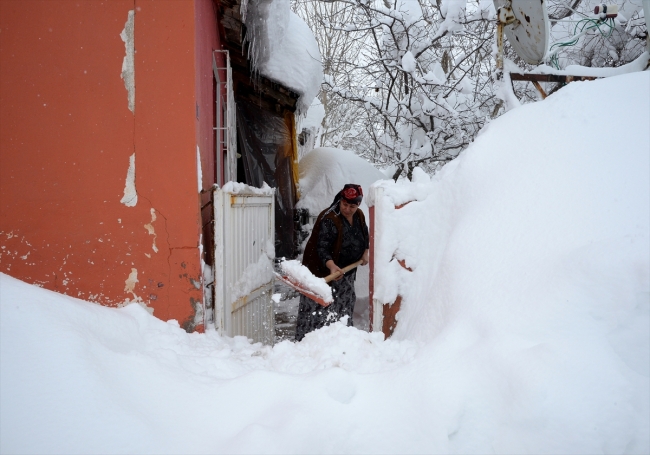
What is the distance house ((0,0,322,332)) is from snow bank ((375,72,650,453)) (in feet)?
4.61

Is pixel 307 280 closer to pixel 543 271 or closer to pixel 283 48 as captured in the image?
pixel 543 271

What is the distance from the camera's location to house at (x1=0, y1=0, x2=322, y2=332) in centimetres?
277

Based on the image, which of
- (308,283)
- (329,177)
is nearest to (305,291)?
(308,283)

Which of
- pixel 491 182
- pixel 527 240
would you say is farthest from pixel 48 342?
pixel 491 182

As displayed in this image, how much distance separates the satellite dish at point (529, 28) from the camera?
3.48 metres

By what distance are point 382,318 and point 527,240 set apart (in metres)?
1.20

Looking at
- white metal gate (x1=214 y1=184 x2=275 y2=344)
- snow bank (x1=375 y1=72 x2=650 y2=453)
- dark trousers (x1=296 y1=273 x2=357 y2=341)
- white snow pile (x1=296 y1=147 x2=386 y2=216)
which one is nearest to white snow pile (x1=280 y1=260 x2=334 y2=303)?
white metal gate (x1=214 y1=184 x2=275 y2=344)

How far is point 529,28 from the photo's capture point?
373 cm

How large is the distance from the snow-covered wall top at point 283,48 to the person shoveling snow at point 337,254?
1.87 metres

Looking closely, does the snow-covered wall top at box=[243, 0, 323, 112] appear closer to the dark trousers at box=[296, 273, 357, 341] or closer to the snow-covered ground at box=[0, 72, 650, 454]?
the dark trousers at box=[296, 273, 357, 341]

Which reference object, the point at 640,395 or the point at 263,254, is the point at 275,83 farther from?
the point at 640,395

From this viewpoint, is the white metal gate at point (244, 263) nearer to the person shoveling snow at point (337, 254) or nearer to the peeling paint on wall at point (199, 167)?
the peeling paint on wall at point (199, 167)

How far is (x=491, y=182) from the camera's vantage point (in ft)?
7.72

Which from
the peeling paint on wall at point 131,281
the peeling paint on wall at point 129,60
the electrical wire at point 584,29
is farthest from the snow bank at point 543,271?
the electrical wire at point 584,29
